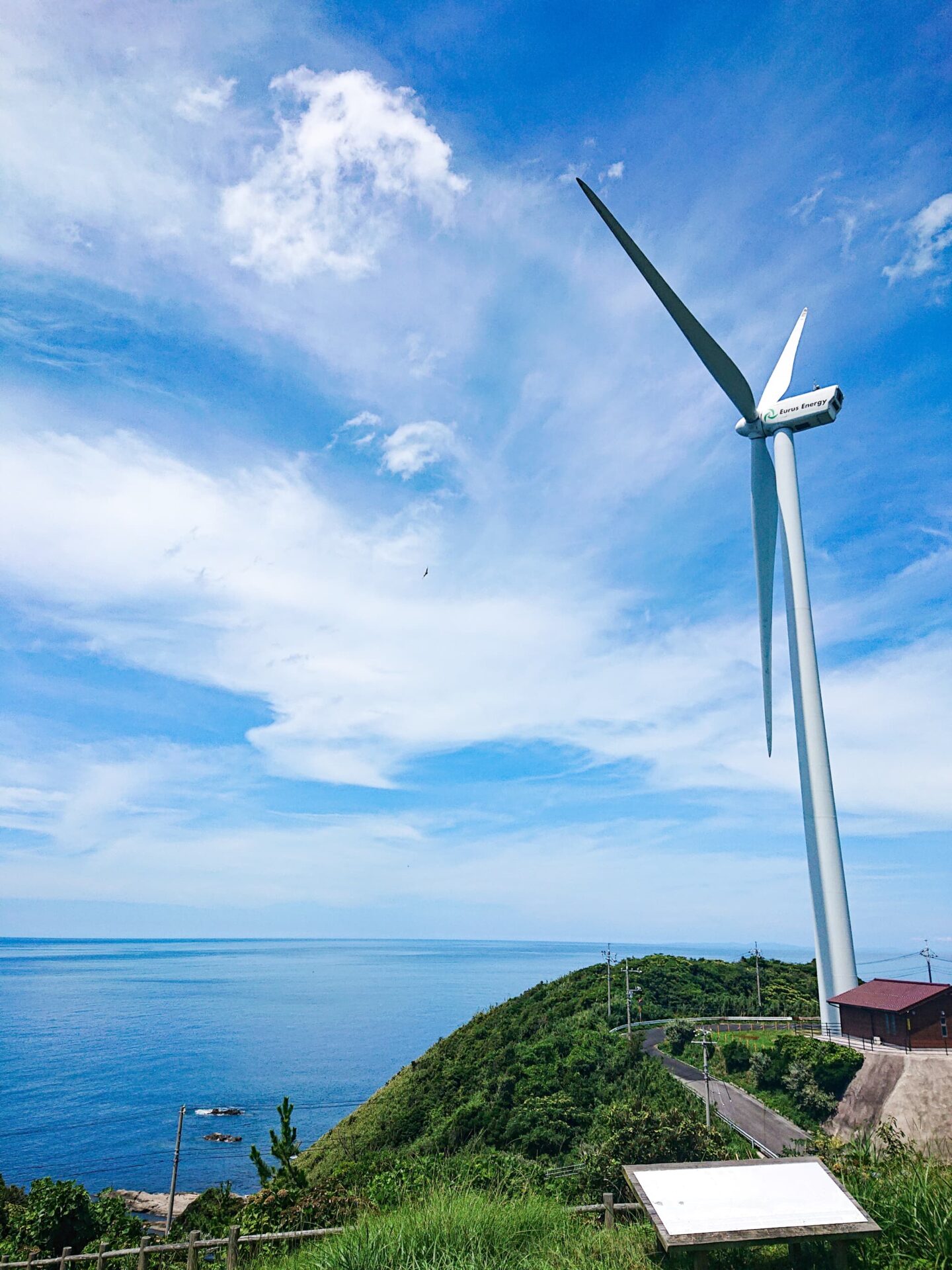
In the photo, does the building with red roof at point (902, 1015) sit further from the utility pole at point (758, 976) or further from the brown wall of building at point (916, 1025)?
the utility pole at point (758, 976)

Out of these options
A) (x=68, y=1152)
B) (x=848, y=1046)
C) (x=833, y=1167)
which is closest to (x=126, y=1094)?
(x=68, y=1152)

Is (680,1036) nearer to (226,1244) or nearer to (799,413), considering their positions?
(799,413)

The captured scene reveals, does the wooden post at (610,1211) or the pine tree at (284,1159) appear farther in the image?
the pine tree at (284,1159)

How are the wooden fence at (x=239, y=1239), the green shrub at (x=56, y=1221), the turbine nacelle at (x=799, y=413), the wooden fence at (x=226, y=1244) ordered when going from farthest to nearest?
the turbine nacelle at (x=799, y=413), the green shrub at (x=56, y=1221), the wooden fence at (x=226, y=1244), the wooden fence at (x=239, y=1239)

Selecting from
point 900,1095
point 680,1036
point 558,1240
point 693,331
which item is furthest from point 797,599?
point 558,1240

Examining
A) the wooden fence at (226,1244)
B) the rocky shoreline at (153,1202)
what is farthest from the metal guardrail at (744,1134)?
the rocky shoreline at (153,1202)

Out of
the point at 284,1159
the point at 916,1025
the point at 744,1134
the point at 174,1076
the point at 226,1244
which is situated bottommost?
the point at 174,1076

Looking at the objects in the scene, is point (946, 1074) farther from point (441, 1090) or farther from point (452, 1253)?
point (452, 1253)
